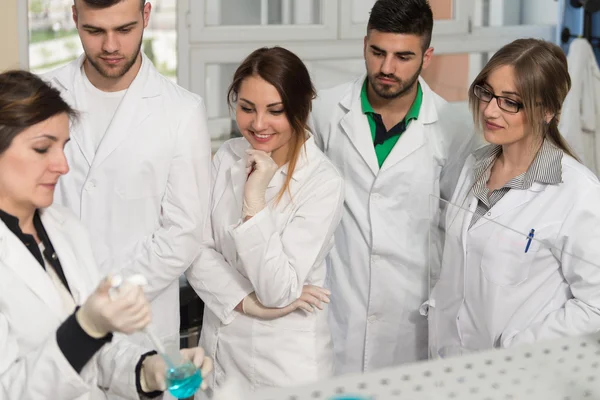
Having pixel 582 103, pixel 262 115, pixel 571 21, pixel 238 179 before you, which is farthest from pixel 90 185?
pixel 571 21

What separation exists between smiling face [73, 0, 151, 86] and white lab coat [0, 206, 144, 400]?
0.53 m

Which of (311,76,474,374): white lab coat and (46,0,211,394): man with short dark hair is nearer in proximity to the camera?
Result: (46,0,211,394): man with short dark hair

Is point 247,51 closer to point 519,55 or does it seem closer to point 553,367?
point 519,55

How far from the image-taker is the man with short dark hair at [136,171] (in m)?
2.05

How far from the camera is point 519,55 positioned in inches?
75.1

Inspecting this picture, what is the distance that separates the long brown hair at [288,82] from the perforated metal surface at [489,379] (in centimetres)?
78

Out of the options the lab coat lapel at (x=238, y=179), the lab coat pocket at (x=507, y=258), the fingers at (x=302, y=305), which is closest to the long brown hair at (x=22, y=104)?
the lab coat lapel at (x=238, y=179)

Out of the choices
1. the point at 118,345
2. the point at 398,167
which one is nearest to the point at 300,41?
the point at 398,167

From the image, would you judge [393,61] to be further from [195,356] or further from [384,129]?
[195,356]

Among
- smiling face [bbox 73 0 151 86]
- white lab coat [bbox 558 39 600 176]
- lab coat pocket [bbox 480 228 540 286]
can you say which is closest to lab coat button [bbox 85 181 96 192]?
smiling face [bbox 73 0 151 86]

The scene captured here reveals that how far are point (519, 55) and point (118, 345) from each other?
1.10 m

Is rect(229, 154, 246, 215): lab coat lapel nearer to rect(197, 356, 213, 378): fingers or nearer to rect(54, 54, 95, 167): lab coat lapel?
rect(54, 54, 95, 167): lab coat lapel

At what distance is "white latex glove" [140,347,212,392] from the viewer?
4.65 ft

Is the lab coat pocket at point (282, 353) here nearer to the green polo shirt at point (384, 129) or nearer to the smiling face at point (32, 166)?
the green polo shirt at point (384, 129)
